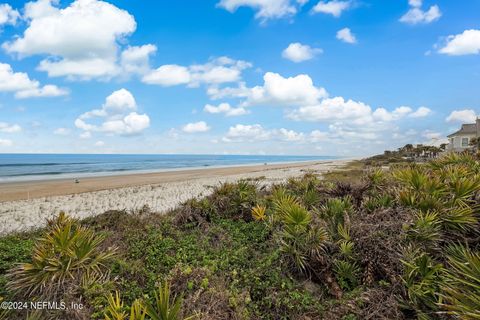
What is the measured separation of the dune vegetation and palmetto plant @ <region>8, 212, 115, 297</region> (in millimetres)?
18

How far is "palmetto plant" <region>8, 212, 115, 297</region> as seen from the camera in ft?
13.9

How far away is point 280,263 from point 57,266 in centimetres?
352

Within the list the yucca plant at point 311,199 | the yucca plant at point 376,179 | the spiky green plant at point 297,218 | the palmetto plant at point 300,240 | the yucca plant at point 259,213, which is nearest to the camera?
the palmetto plant at point 300,240

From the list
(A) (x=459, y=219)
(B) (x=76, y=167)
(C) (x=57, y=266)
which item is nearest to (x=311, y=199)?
(A) (x=459, y=219)

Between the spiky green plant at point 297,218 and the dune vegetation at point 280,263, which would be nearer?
the dune vegetation at point 280,263

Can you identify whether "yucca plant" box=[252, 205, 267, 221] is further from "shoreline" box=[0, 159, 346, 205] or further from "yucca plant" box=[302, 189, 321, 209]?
"shoreline" box=[0, 159, 346, 205]

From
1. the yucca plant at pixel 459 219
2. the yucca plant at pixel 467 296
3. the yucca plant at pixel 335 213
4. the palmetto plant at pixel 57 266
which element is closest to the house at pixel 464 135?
the yucca plant at pixel 459 219

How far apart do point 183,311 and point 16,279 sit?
261 cm

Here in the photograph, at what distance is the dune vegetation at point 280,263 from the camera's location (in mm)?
4062

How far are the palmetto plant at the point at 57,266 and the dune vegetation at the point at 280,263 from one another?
0.02 meters

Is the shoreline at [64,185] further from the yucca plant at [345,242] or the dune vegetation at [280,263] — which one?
the yucca plant at [345,242]

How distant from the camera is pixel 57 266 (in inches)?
171

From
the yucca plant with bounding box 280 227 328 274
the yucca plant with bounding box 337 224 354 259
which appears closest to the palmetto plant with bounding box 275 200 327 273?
the yucca plant with bounding box 280 227 328 274

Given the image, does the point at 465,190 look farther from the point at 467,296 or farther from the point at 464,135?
the point at 464,135
